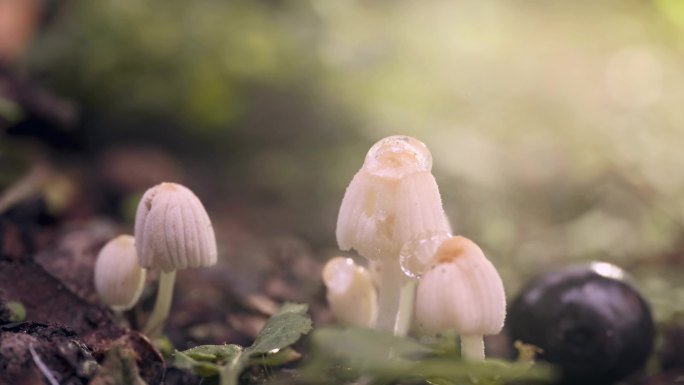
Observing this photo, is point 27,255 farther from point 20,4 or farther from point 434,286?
point 20,4

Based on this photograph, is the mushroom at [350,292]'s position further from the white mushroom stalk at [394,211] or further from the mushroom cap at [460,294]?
the mushroom cap at [460,294]

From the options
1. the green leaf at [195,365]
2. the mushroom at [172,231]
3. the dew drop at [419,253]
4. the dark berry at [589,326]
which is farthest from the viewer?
the dark berry at [589,326]

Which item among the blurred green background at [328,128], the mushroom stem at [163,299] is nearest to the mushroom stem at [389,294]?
the mushroom stem at [163,299]

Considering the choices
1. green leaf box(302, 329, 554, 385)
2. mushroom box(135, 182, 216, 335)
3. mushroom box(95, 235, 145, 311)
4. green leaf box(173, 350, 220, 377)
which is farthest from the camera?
mushroom box(95, 235, 145, 311)

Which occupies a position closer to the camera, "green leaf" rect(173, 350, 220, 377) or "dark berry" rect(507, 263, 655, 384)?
"green leaf" rect(173, 350, 220, 377)

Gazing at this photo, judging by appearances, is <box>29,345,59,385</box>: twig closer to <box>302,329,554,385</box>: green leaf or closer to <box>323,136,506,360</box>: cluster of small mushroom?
<box>302,329,554,385</box>: green leaf

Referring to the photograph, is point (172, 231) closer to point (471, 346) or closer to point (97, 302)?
point (97, 302)

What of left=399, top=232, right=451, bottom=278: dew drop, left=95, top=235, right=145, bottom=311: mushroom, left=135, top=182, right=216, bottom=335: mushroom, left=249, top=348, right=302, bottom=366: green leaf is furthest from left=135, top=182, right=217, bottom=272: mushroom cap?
left=399, top=232, right=451, bottom=278: dew drop

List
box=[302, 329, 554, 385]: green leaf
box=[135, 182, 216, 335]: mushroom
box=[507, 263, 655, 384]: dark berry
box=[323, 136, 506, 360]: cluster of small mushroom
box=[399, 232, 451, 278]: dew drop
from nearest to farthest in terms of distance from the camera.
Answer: box=[302, 329, 554, 385]: green leaf, box=[323, 136, 506, 360]: cluster of small mushroom, box=[399, 232, 451, 278]: dew drop, box=[135, 182, 216, 335]: mushroom, box=[507, 263, 655, 384]: dark berry
